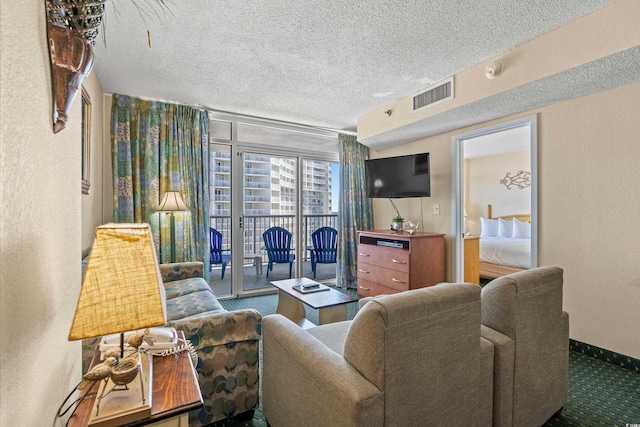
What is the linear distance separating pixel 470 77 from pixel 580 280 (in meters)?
1.95

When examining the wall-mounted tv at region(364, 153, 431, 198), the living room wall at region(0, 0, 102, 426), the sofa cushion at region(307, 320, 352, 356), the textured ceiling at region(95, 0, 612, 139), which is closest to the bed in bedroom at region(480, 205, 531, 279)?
the wall-mounted tv at region(364, 153, 431, 198)

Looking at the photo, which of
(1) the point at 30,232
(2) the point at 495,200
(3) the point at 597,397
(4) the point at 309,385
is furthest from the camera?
(2) the point at 495,200

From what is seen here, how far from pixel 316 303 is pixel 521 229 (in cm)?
474

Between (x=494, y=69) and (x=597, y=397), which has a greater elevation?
(x=494, y=69)

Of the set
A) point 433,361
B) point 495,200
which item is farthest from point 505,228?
point 433,361

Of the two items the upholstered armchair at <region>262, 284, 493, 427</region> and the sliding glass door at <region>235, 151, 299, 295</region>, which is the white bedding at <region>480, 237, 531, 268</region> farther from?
the upholstered armchair at <region>262, 284, 493, 427</region>

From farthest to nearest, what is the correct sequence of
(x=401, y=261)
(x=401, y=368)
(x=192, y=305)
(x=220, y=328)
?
(x=401, y=261), (x=192, y=305), (x=220, y=328), (x=401, y=368)

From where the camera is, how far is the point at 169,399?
0.97 meters

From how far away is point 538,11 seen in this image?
1.96m

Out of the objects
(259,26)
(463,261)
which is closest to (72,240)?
(259,26)

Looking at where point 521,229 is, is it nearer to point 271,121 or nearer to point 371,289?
point 371,289

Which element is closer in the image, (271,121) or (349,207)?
(271,121)

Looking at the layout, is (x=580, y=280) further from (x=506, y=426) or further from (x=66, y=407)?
(x=66, y=407)

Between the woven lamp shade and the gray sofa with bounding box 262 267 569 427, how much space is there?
668 millimetres
